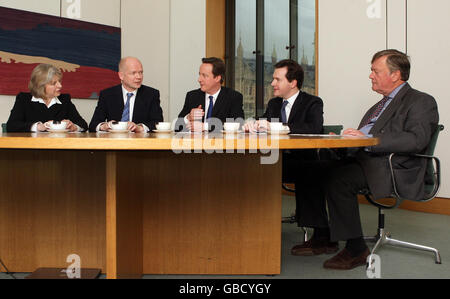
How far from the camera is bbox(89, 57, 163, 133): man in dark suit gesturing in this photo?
10.2 feet

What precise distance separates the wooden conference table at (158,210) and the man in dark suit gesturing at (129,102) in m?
1.02

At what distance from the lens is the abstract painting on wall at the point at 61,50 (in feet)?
15.0

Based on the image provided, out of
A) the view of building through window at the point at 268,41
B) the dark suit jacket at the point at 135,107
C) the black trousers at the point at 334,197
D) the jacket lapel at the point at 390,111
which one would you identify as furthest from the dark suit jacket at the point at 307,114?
the view of building through window at the point at 268,41

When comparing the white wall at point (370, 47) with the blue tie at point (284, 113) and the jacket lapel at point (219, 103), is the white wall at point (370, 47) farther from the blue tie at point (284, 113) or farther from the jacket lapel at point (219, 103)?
the jacket lapel at point (219, 103)

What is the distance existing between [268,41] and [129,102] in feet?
11.0

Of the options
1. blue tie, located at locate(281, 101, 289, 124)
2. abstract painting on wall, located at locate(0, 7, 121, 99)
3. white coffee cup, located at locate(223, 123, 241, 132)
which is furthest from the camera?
abstract painting on wall, located at locate(0, 7, 121, 99)

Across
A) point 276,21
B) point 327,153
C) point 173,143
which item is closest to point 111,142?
point 173,143

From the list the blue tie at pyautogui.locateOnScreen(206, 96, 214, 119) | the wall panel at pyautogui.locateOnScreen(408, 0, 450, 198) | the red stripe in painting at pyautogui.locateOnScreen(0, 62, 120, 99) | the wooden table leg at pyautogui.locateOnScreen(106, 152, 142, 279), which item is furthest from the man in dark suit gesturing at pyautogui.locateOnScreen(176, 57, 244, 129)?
the red stripe in painting at pyautogui.locateOnScreen(0, 62, 120, 99)

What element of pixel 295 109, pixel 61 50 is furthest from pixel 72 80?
pixel 295 109

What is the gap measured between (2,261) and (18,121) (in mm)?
1048

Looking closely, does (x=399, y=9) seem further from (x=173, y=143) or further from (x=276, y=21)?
(x=173, y=143)

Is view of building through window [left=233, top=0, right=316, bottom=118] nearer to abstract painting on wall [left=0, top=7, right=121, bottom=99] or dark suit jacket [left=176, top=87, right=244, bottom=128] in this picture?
abstract painting on wall [left=0, top=7, right=121, bottom=99]

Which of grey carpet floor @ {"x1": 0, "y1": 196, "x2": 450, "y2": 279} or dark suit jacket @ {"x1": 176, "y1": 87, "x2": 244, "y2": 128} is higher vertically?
dark suit jacket @ {"x1": 176, "y1": 87, "x2": 244, "y2": 128}

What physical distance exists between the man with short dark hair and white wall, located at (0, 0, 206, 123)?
9.96ft
